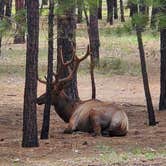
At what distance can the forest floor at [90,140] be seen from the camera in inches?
327

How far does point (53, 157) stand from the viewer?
882 cm

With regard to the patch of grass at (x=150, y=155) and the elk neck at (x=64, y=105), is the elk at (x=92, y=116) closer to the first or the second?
the elk neck at (x=64, y=105)

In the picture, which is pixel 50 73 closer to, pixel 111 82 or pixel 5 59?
pixel 111 82

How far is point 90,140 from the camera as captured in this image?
422 inches

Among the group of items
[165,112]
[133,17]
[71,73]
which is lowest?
[165,112]

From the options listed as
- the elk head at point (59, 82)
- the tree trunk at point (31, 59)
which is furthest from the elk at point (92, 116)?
the tree trunk at point (31, 59)

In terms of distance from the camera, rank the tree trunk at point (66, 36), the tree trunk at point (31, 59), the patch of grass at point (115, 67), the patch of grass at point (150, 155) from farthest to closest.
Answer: the patch of grass at point (115, 67) → the tree trunk at point (66, 36) → the tree trunk at point (31, 59) → the patch of grass at point (150, 155)

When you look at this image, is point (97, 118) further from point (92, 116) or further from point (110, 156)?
point (110, 156)

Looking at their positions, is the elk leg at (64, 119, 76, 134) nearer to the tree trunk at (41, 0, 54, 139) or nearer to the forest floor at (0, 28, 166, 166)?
the forest floor at (0, 28, 166, 166)

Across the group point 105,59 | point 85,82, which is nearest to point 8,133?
point 85,82

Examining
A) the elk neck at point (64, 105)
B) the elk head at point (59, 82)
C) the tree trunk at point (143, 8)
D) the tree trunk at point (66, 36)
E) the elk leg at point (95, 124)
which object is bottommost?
the elk leg at point (95, 124)

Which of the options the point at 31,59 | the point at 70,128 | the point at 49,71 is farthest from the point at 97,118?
the point at 31,59

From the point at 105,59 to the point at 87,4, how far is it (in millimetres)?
15068

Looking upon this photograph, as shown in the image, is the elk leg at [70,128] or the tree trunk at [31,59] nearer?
the tree trunk at [31,59]
